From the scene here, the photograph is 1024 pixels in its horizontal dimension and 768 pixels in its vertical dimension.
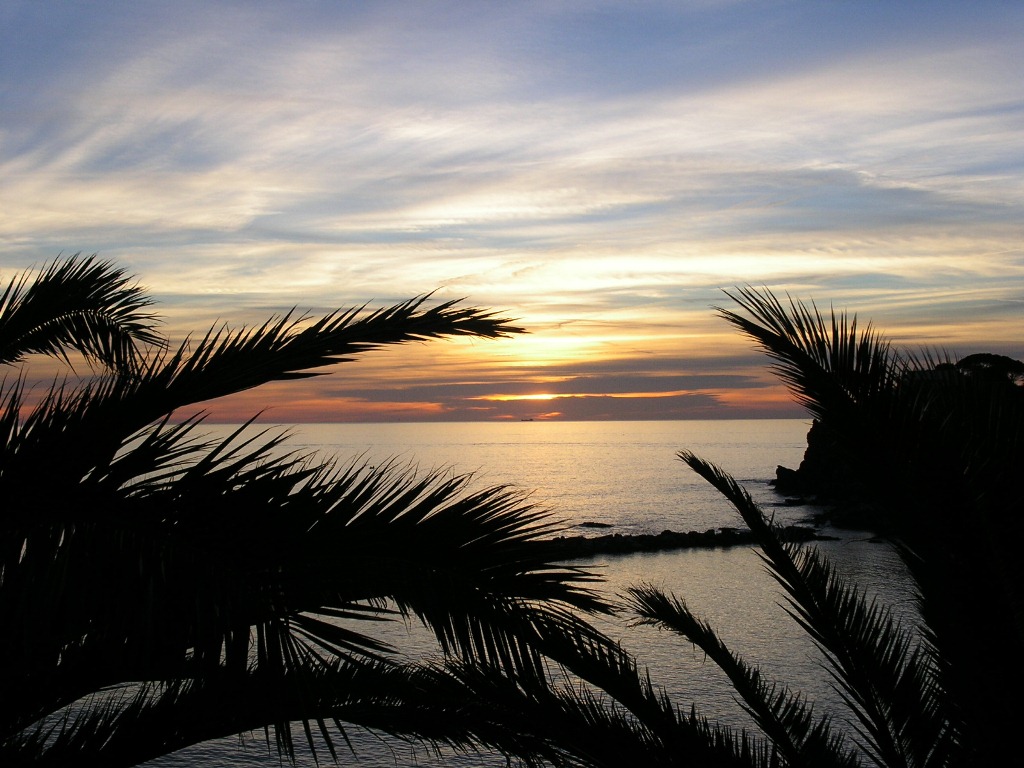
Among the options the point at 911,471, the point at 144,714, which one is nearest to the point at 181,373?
the point at 144,714

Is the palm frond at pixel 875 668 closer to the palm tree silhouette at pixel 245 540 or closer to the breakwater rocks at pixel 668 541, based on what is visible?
the palm tree silhouette at pixel 245 540

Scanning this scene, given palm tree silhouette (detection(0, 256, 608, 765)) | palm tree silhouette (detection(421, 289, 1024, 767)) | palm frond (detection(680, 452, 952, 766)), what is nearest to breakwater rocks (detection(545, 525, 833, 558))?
palm frond (detection(680, 452, 952, 766))

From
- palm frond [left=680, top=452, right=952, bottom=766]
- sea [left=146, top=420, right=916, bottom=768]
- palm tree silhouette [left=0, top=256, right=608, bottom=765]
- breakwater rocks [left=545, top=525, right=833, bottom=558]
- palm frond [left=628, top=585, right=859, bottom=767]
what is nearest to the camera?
palm tree silhouette [left=0, top=256, right=608, bottom=765]

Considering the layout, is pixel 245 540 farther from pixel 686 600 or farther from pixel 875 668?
pixel 686 600

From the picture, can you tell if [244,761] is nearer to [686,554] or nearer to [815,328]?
[815,328]

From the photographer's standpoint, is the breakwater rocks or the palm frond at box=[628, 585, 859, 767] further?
the breakwater rocks

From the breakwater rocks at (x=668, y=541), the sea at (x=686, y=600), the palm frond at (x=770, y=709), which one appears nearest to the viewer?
the palm frond at (x=770, y=709)

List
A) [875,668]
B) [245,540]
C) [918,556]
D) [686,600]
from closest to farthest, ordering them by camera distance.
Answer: [245,540] → [918,556] → [875,668] → [686,600]

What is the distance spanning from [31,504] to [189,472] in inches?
17.0

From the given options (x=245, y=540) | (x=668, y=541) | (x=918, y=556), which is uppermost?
(x=245, y=540)

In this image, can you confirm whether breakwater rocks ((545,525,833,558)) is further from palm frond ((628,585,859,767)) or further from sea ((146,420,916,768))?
palm frond ((628,585,859,767))

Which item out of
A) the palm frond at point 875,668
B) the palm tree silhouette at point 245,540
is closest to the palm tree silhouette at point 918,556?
the palm frond at point 875,668

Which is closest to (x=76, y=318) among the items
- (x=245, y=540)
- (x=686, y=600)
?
(x=245, y=540)

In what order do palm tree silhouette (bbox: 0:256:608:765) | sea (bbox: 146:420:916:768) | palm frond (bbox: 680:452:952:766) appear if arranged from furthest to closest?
sea (bbox: 146:420:916:768) < palm frond (bbox: 680:452:952:766) < palm tree silhouette (bbox: 0:256:608:765)
